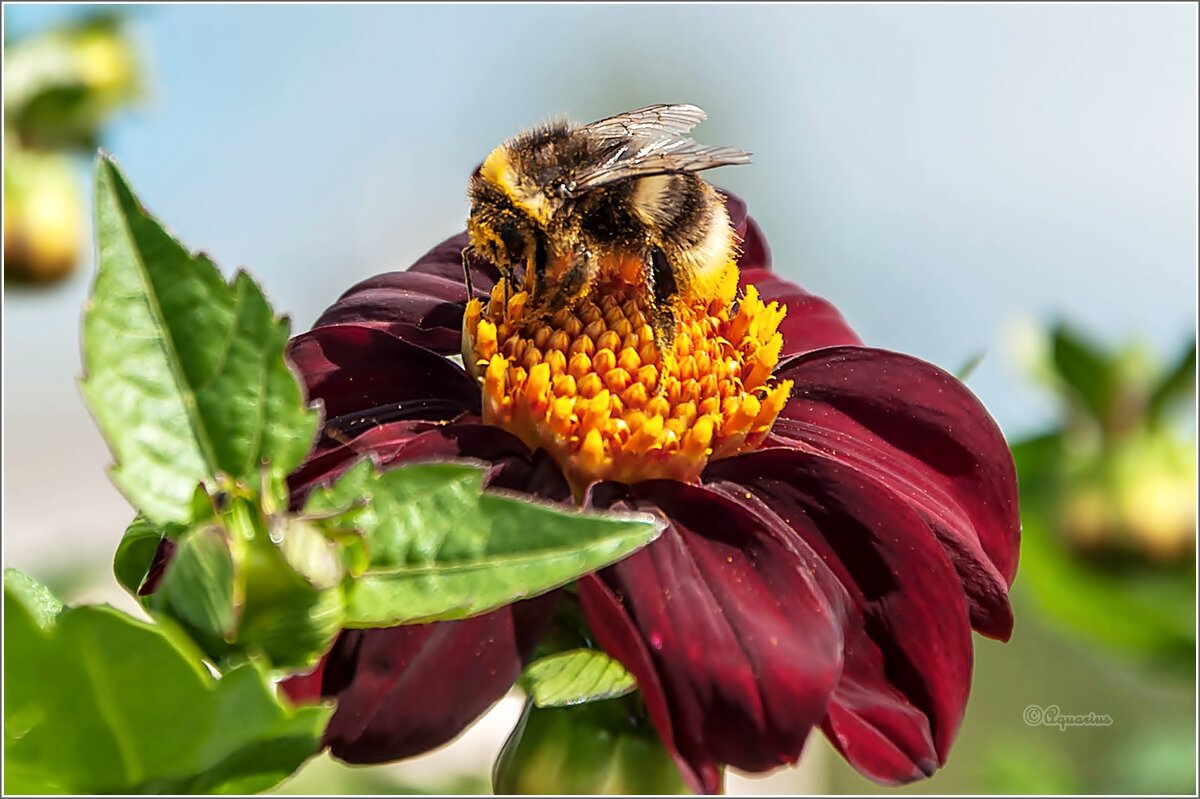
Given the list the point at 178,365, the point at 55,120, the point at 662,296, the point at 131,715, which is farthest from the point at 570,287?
the point at 55,120

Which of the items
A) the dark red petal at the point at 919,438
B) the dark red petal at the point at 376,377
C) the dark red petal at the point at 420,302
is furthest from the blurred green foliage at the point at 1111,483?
the dark red petal at the point at 376,377

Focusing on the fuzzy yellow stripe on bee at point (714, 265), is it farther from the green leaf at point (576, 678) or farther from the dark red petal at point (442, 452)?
the green leaf at point (576, 678)

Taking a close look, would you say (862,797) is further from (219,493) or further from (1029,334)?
(1029,334)

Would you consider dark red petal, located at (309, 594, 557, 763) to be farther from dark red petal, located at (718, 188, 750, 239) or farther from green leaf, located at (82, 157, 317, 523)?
dark red petal, located at (718, 188, 750, 239)

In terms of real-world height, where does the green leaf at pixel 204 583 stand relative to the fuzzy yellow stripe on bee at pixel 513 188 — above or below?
below

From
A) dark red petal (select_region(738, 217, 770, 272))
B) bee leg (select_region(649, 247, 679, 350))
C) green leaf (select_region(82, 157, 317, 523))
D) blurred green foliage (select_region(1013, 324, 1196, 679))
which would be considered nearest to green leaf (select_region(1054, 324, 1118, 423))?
blurred green foliage (select_region(1013, 324, 1196, 679))

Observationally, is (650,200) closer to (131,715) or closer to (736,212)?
(736,212)
